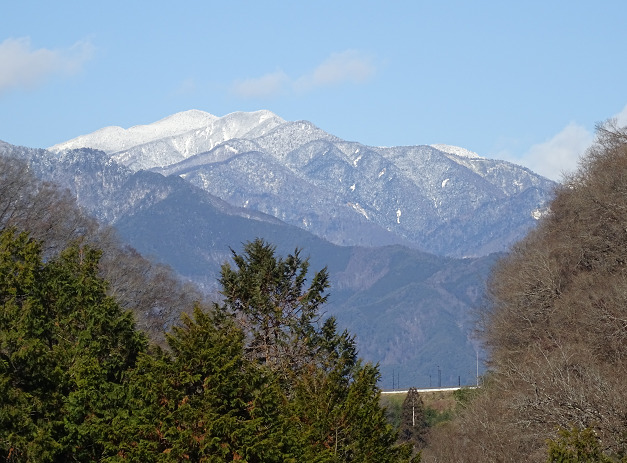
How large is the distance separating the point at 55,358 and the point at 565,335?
29320 millimetres

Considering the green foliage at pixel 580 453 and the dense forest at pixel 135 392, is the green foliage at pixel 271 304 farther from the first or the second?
the green foliage at pixel 580 453

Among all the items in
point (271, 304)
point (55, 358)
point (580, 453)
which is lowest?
point (580, 453)

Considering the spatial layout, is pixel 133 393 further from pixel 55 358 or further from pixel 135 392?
pixel 55 358

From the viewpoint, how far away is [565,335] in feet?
168

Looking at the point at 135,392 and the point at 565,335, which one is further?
the point at 565,335

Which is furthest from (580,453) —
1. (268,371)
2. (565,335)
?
(565,335)

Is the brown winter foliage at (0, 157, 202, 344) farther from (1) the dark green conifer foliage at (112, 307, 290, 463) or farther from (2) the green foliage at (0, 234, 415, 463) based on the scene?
(1) the dark green conifer foliage at (112, 307, 290, 463)

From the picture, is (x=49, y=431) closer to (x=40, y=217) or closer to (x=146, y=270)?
(x=40, y=217)

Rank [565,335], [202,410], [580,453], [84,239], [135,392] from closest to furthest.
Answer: [202,410]
[580,453]
[135,392]
[565,335]
[84,239]

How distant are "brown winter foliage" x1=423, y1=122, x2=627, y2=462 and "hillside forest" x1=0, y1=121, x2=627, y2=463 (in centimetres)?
12

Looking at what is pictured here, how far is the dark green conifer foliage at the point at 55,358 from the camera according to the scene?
25359mm

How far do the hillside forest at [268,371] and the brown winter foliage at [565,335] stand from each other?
12 cm

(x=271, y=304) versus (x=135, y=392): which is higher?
(x=271, y=304)

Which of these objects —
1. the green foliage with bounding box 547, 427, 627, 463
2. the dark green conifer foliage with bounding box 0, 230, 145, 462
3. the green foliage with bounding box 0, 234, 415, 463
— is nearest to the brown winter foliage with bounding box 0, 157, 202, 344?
the dark green conifer foliage with bounding box 0, 230, 145, 462
